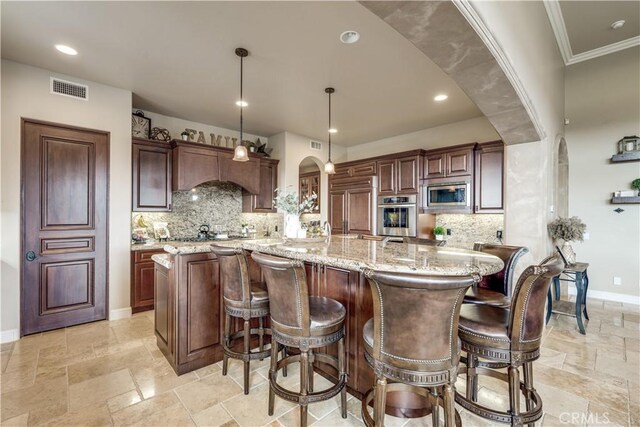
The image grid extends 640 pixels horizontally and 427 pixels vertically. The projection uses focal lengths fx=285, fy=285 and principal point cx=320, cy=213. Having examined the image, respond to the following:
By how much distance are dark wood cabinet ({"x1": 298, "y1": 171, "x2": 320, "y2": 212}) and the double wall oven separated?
169 centimetres

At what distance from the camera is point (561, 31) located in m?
3.87

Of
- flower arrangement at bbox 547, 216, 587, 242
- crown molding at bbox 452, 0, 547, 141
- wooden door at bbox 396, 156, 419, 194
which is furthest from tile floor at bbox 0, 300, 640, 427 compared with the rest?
wooden door at bbox 396, 156, 419, 194

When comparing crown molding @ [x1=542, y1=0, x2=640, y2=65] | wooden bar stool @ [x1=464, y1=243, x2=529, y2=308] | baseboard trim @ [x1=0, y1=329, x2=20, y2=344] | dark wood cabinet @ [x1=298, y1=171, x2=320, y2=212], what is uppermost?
crown molding @ [x1=542, y1=0, x2=640, y2=65]

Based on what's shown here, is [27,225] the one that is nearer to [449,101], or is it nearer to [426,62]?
[426,62]

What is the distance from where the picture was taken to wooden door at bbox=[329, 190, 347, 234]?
20.0ft

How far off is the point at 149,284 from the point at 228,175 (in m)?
2.07

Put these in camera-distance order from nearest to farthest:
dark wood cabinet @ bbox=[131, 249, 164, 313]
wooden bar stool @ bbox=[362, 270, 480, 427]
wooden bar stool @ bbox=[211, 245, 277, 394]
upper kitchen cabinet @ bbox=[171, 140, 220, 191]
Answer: wooden bar stool @ bbox=[362, 270, 480, 427], wooden bar stool @ bbox=[211, 245, 277, 394], dark wood cabinet @ bbox=[131, 249, 164, 313], upper kitchen cabinet @ bbox=[171, 140, 220, 191]

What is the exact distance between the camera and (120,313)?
12.1ft

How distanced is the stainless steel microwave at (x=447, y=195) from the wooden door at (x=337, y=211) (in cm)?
174

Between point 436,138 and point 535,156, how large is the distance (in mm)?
2132

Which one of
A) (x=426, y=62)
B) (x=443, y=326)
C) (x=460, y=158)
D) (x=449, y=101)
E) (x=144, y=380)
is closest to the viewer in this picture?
(x=443, y=326)

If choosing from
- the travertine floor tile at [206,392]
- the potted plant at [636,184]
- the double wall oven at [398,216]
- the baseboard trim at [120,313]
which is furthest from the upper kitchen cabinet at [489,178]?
the baseboard trim at [120,313]

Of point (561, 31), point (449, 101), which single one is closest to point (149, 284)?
point (449, 101)

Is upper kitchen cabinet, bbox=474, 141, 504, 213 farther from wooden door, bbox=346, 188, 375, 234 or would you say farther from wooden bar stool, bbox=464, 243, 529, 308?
wooden bar stool, bbox=464, 243, 529, 308
